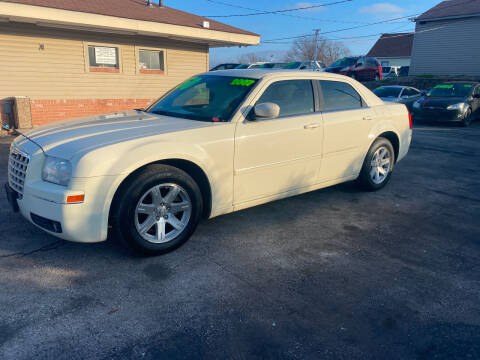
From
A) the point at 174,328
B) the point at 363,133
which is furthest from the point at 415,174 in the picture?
the point at 174,328

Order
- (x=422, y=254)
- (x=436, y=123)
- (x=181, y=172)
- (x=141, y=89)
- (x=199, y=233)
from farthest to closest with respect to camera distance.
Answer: (x=436, y=123) → (x=141, y=89) → (x=199, y=233) → (x=422, y=254) → (x=181, y=172)

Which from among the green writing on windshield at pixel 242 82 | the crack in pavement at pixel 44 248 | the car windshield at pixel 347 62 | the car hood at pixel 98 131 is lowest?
the crack in pavement at pixel 44 248

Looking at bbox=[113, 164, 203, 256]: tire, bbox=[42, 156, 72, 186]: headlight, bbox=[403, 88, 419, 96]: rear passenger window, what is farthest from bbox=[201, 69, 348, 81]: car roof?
bbox=[403, 88, 419, 96]: rear passenger window

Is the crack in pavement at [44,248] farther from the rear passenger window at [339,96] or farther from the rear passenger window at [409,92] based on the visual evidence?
the rear passenger window at [409,92]

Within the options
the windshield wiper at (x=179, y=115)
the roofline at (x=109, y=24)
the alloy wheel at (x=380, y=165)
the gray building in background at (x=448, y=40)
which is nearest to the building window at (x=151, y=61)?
the roofline at (x=109, y=24)

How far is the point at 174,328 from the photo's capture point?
2.58 m

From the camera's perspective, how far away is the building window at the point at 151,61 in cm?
1322

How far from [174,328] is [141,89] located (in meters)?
11.9

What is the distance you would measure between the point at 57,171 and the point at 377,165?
4.34 m

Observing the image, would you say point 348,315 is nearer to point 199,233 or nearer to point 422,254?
point 422,254

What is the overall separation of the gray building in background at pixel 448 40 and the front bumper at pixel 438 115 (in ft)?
40.0

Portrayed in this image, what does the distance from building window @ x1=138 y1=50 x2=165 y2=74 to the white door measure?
976 centimetres

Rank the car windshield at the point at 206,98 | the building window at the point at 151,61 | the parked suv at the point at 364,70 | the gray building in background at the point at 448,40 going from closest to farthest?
the car windshield at the point at 206,98 → the building window at the point at 151,61 → the gray building in background at the point at 448,40 → the parked suv at the point at 364,70

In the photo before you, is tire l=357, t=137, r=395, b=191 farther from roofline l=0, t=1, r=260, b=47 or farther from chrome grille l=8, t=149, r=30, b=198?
roofline l=0, t=1, r=260, b=47
